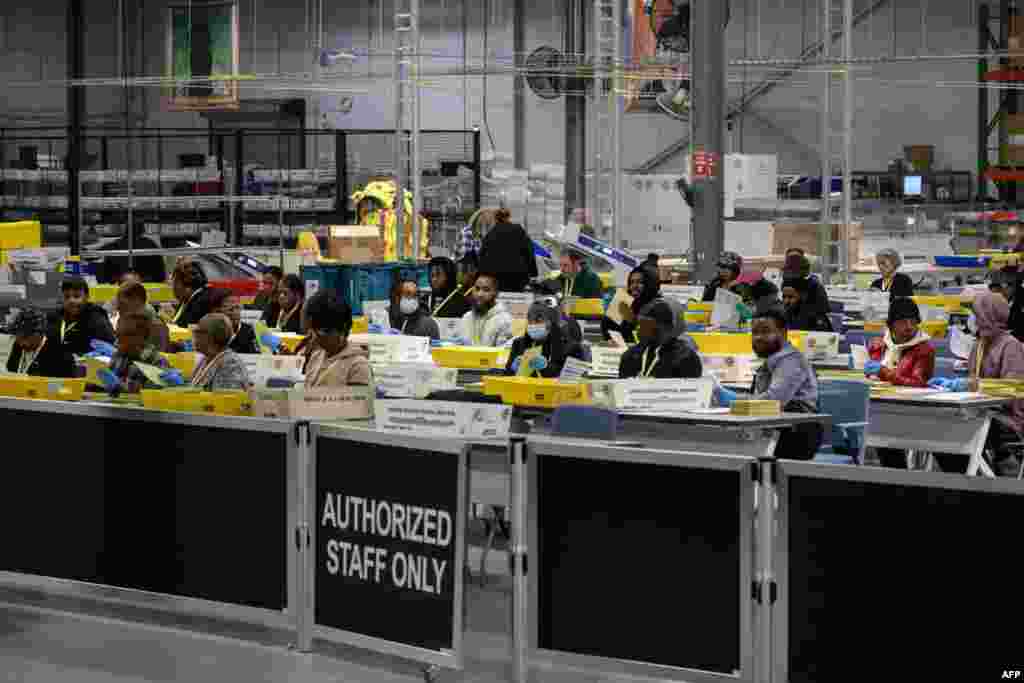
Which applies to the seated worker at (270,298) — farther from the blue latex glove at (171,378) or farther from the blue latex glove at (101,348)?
the blue latex glove at (171,378)

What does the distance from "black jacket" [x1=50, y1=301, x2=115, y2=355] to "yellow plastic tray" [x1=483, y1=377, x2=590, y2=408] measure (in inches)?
163

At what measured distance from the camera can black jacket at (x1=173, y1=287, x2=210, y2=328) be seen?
15.9 metres

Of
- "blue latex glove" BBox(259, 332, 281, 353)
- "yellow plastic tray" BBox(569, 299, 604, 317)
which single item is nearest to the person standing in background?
"yellow plastic tray" BBox(569, 299, 604, 317)

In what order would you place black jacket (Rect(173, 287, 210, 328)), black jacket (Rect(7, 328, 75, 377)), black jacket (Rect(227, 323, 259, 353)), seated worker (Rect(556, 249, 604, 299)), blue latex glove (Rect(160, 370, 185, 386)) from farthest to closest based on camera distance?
seated worker (Rect(556, 249, 604, 299)), black jacket (Rect(173, 287, 210, 328)), black jacket (Rect(227, 323, 259, 353)), black jacket (Rect(7, 328, 75, 377)), blue latex glove (Rect(160, 370, 185, 386))

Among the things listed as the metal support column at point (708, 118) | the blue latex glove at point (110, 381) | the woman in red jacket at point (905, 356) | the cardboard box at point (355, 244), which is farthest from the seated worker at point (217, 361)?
the cardboard box at point (355, 244)

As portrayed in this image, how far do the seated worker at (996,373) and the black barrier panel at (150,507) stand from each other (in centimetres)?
552

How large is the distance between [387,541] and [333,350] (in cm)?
229

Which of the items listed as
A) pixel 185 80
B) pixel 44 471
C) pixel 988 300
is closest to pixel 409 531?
pixel 44 471

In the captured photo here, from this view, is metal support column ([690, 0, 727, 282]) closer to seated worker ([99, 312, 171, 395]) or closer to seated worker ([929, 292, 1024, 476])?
seated worker ([929, 292, 1024, 476])

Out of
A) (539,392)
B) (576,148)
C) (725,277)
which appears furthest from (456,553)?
(576,148)

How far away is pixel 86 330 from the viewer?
1423cm

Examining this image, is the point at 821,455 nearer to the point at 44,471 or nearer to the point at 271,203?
the point at 44,471

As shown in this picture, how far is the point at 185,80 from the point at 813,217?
10.4 meters

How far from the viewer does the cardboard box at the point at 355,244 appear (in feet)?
89.9
